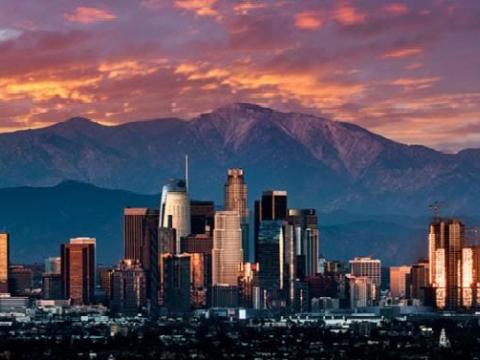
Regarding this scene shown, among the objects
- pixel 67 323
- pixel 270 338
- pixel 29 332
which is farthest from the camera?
pixel 67 323

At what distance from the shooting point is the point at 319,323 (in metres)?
189

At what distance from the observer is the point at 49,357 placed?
434 feet

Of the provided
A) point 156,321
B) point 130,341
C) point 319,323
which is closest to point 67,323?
point 156,321

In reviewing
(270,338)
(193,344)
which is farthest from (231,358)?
(270,338)

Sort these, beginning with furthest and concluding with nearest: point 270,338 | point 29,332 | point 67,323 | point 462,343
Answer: point 67,323 → point 29,332 → point 270,338 → point 462,343

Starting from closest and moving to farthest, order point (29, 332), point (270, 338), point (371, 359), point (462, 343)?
point (371, 359)
point (462, 343)
point (270, 338)
point (29, 332)

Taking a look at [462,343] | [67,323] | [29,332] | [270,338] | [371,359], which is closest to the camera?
[371,359]

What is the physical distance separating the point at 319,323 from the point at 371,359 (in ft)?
186

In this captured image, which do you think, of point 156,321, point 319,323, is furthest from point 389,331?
point 156,321

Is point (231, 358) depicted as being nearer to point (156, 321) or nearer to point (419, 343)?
point (419, 343)

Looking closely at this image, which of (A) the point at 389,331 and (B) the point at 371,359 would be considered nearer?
(B) the point at 371,359

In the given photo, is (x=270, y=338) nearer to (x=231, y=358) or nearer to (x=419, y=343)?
(x=419, y=343)

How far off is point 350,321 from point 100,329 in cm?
2474

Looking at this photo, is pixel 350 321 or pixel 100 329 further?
pixel 350 321
